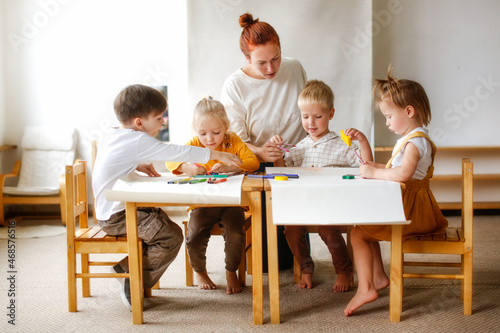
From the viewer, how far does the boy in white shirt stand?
7.22ft

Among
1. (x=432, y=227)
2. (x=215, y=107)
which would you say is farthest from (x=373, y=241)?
(x=215, y=107)

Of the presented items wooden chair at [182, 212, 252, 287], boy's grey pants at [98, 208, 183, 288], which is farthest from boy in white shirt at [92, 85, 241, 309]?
wooden chair at [182, 212, 252, 287]

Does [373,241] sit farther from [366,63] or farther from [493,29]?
[493,29]

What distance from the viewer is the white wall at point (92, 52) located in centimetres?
456

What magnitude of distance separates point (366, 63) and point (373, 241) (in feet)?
7.54

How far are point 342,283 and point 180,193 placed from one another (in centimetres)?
103

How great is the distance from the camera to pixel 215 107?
2438 millimetres

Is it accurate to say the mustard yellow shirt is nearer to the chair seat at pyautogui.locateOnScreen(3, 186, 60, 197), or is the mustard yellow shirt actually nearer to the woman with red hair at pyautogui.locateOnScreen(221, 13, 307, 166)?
the woman with red hair at pyautogui.locateOnScreen(221, 13, 307, 166)
